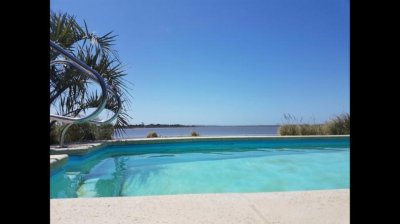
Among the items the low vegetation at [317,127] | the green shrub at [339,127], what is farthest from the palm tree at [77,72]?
the green shrub at [339,127]

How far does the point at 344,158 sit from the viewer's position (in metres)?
6.36

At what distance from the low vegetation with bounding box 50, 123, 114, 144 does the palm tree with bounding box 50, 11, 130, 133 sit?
84cm

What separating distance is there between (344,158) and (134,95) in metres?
5.03

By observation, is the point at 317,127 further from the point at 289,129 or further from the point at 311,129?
the point at 289,129

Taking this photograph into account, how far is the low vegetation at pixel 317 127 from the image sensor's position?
420 inches

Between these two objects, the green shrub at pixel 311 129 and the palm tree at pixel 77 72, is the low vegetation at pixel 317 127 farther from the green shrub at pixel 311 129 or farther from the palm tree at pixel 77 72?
the palm tree at pixel 77 72

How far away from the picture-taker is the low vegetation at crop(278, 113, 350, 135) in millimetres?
10680

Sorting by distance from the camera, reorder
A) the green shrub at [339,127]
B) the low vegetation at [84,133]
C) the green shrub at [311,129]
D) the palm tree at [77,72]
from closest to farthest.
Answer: the palm tree at [77,72]
the low vegetation at [84,133]
the green shrub at [311,129]
the green shrub at [339,127]

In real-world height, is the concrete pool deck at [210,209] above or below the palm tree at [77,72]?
below

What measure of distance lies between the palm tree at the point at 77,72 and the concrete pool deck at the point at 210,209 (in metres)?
4.28

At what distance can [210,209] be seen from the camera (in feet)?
6.23

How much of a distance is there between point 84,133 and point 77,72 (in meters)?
2.67

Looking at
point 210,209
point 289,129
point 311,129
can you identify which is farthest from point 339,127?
point 210,209
